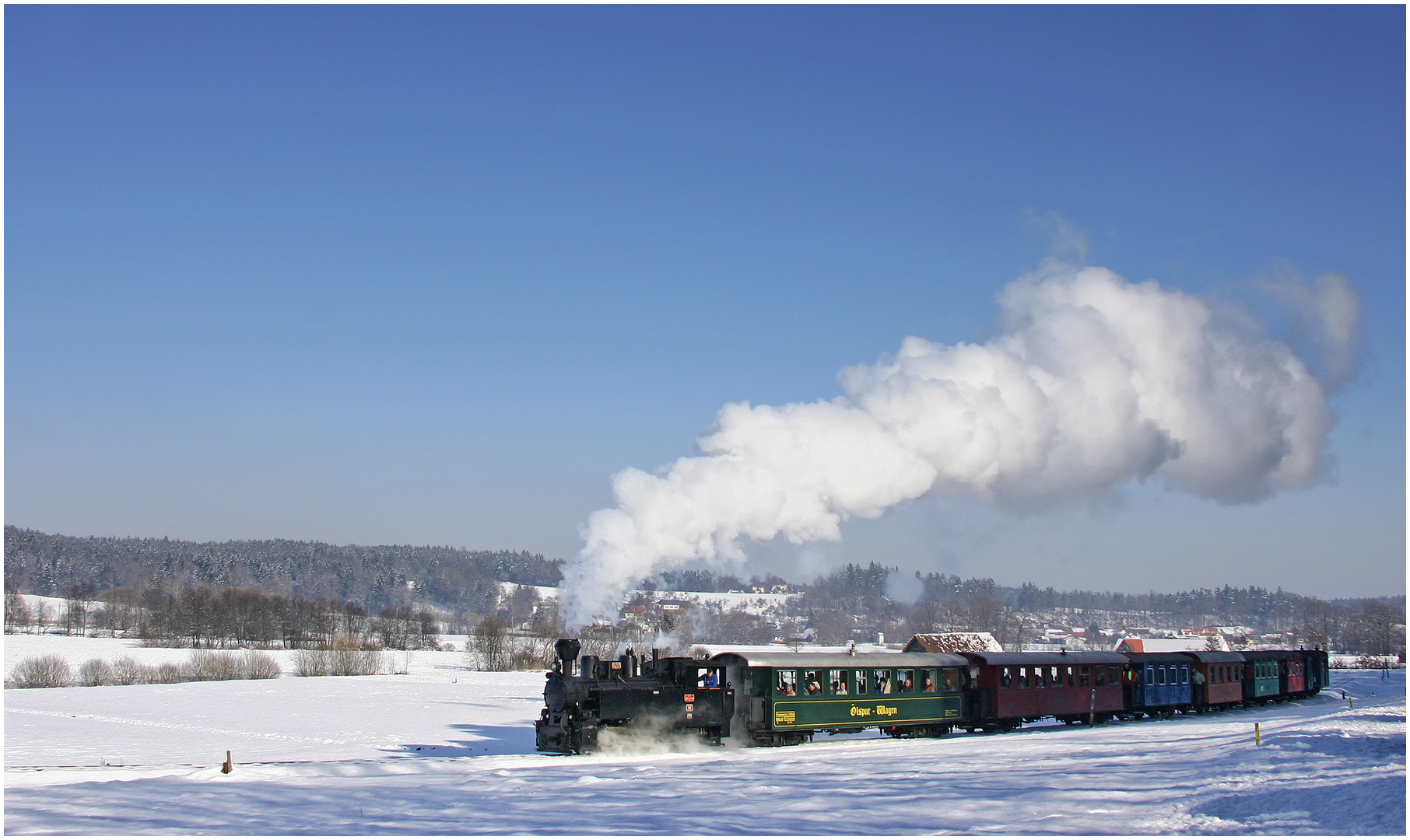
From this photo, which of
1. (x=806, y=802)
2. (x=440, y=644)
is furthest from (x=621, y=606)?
(x=440, y=644)

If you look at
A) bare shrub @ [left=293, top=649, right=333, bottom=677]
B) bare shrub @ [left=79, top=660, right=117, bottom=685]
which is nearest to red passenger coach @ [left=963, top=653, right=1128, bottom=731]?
bare shrub @ [left=293, top=649, right=333, bottom=677]

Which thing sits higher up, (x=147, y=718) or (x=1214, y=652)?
(x=1214, y=652)

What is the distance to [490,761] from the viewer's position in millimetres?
23672

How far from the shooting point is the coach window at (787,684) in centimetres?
2744

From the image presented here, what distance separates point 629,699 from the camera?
25.6m

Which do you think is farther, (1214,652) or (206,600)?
(206,600)

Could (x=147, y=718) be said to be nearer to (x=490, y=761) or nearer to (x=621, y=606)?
(x=621, y=606)

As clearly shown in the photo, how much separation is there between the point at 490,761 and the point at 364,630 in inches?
4274

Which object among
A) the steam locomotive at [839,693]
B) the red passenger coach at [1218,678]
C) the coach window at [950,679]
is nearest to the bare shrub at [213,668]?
the steam locomotive at [839,693]

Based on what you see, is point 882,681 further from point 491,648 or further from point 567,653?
point 491,648

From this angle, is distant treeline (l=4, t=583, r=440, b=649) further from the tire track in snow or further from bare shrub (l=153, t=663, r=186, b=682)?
the tire track in snow

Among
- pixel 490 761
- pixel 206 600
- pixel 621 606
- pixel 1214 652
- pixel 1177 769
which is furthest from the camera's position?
pixel 206 600

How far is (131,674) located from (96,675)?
84.0 inches

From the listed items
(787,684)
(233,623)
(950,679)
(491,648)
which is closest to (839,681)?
(787,684)
